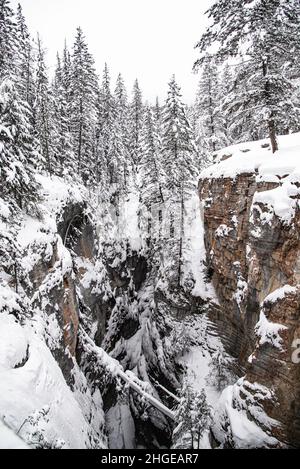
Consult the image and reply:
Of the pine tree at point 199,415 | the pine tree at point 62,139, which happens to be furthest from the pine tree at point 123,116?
the pine tree at point 199,415

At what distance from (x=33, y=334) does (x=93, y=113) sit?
2479cm

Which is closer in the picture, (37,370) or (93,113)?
(37,370)

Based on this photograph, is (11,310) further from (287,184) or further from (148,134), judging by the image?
(148,134)

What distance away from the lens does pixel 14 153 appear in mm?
13133

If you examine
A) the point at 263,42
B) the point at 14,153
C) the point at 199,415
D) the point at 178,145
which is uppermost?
the point at 263,42

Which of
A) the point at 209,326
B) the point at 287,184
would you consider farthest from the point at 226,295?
the point at 287,184

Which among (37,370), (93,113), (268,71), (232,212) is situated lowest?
(37,370)

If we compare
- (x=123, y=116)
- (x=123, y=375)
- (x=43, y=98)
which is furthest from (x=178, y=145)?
(x=123, y=116)

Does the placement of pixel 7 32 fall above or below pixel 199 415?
above

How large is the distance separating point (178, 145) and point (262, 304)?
16.2m

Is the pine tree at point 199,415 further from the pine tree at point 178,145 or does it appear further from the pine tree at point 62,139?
the pine tree at point 62,139

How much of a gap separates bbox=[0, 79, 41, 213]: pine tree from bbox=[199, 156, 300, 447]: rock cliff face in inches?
423

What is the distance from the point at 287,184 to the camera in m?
11.6

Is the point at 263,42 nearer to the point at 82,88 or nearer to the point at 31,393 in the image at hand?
the point at 31,393
